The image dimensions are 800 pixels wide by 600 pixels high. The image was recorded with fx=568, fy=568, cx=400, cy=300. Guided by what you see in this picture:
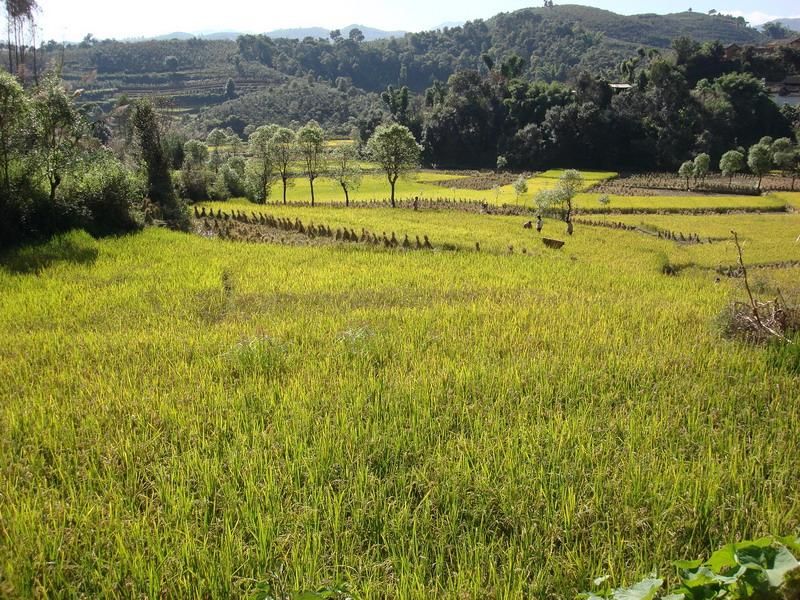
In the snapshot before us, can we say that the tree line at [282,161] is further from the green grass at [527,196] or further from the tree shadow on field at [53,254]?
the tree shadow on field at [53,254]

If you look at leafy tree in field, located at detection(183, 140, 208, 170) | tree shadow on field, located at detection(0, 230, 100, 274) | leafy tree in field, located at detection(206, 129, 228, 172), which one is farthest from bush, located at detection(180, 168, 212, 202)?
tree shadow on field, located at detection(0, 230, 100, 274)

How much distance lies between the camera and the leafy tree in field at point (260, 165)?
170ft

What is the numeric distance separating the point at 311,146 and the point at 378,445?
4880 cm

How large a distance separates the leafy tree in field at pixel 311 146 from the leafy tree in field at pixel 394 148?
190 inches

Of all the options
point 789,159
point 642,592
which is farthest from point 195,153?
point 789,159

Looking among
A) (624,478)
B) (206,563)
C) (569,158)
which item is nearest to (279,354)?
(206,563)

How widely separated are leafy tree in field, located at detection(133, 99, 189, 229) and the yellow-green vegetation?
56.7ft

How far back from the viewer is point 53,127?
1758cm

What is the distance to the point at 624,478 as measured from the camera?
4.67m

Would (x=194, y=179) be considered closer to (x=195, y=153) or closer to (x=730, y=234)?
(x=195, y=153)

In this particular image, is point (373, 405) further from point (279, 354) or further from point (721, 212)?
point (721, 212)

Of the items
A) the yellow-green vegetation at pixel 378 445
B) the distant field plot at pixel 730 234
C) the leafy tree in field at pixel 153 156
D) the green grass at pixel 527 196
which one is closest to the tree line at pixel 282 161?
the green grass at pixel 527 196

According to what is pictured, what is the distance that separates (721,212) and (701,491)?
181 ft

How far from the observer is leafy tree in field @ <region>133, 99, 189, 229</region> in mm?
27094
